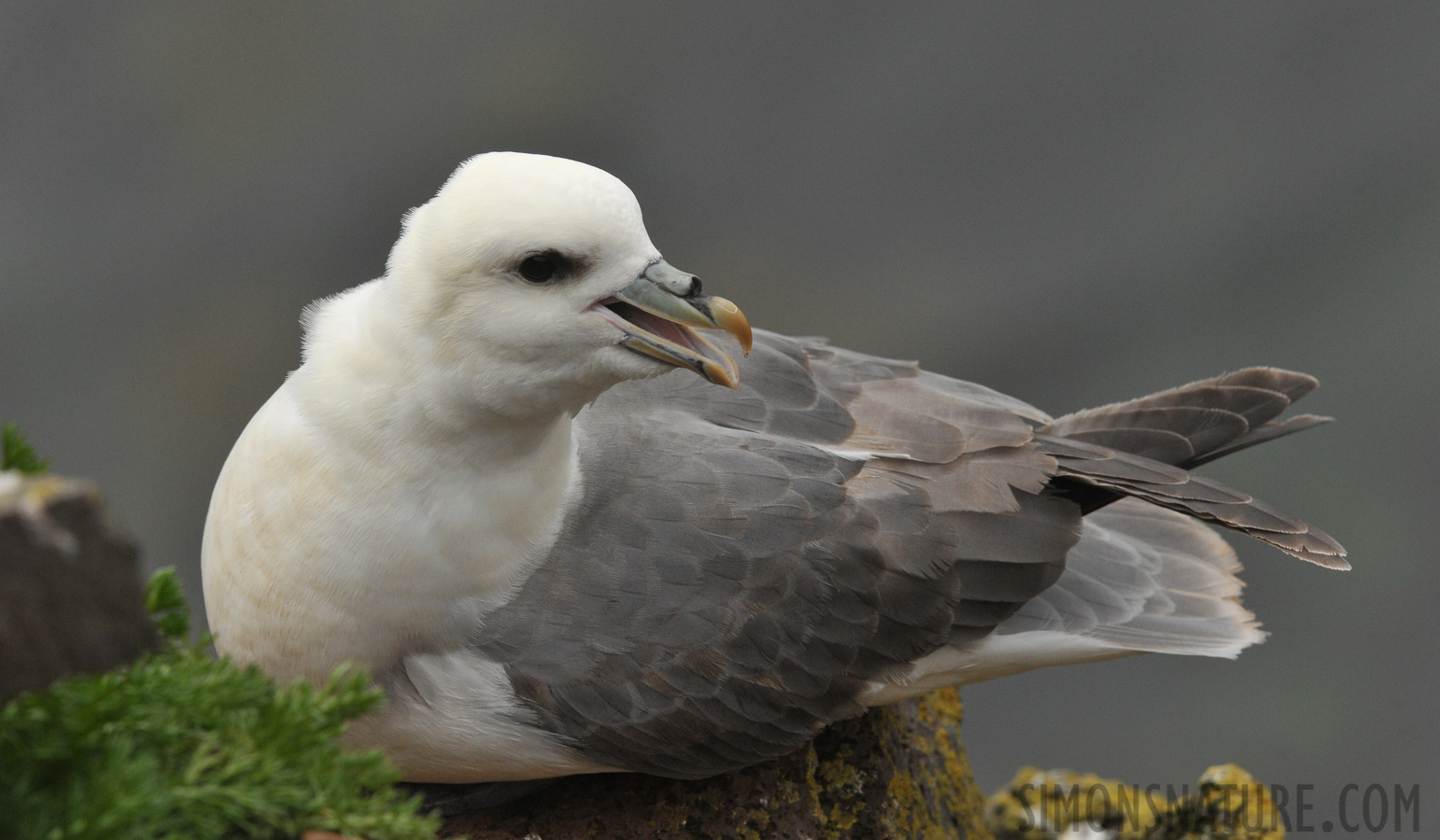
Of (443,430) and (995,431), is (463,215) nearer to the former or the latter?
(443,430)

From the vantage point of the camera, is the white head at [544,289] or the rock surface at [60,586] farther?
the white head at [544,289]

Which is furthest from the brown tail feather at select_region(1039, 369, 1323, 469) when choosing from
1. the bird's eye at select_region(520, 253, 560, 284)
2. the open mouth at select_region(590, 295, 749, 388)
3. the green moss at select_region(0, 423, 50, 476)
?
the green moss at select_region(0, 423, 50, 476)

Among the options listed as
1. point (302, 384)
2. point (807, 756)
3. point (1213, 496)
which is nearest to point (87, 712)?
point (302, 384)

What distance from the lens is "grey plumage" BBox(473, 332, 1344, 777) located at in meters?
2.68

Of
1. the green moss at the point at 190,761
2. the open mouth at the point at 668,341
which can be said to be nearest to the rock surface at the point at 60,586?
the green moss at the point at 190,761

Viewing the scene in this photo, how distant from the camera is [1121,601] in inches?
127

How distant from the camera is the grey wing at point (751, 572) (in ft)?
8.78

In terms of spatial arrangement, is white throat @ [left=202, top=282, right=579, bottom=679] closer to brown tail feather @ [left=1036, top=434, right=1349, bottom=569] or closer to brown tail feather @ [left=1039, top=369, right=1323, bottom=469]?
brown tail feather @ [left=1036, top=434, right=1349, bottom=569]

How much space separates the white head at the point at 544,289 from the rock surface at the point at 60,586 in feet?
2.84

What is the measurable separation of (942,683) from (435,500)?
4.29 ft

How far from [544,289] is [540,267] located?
4 cm

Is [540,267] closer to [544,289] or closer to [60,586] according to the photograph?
[544,289]

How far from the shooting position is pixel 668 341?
7.41 feet

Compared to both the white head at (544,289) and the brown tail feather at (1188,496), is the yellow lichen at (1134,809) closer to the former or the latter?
the brown tail feather at (1188,496)
